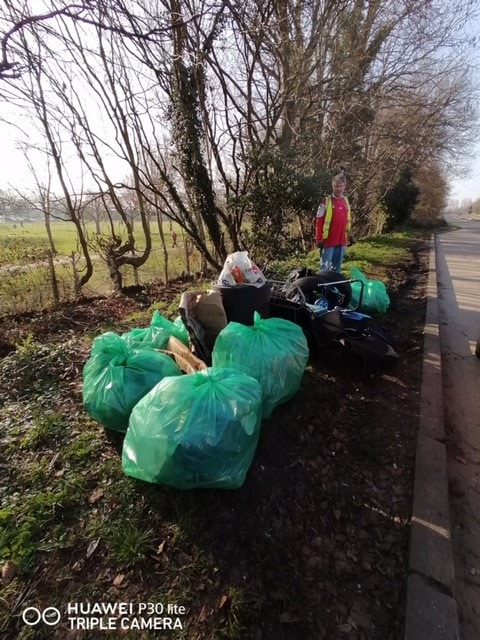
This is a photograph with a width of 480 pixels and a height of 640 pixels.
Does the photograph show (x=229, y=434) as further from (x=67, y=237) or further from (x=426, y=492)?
(x=67, y=237)

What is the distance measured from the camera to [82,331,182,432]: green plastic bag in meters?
2.02

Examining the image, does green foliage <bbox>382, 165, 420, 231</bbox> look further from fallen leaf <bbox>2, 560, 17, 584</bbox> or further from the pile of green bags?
fallen leaf <bbox>2, 560, 17, 584</bbox>

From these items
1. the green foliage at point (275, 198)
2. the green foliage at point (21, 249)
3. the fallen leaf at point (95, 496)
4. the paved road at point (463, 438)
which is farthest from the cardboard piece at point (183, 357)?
the green foliage at point (21, 249)

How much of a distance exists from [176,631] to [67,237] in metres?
8.66

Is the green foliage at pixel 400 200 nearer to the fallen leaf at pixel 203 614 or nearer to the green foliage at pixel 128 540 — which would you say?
the green foliage at pixel 128 540

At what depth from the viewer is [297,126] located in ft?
24.3

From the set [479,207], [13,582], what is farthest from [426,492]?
[479,207]

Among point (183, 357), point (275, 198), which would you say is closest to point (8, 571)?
point (183, 357)

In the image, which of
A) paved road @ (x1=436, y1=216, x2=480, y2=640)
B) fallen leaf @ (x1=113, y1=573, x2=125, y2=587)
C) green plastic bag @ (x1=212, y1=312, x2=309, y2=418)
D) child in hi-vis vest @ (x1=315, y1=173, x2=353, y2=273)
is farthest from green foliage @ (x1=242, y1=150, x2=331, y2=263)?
fallen leaf @ (x1=113, y1=573, x2=125, y2=587)

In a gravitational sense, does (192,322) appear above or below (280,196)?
below

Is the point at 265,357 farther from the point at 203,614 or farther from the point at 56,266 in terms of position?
the point at 56,266

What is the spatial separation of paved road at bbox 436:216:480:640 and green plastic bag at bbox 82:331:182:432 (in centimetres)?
190

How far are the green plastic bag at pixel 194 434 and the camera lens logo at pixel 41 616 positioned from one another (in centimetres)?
57

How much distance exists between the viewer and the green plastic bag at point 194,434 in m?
1.51
